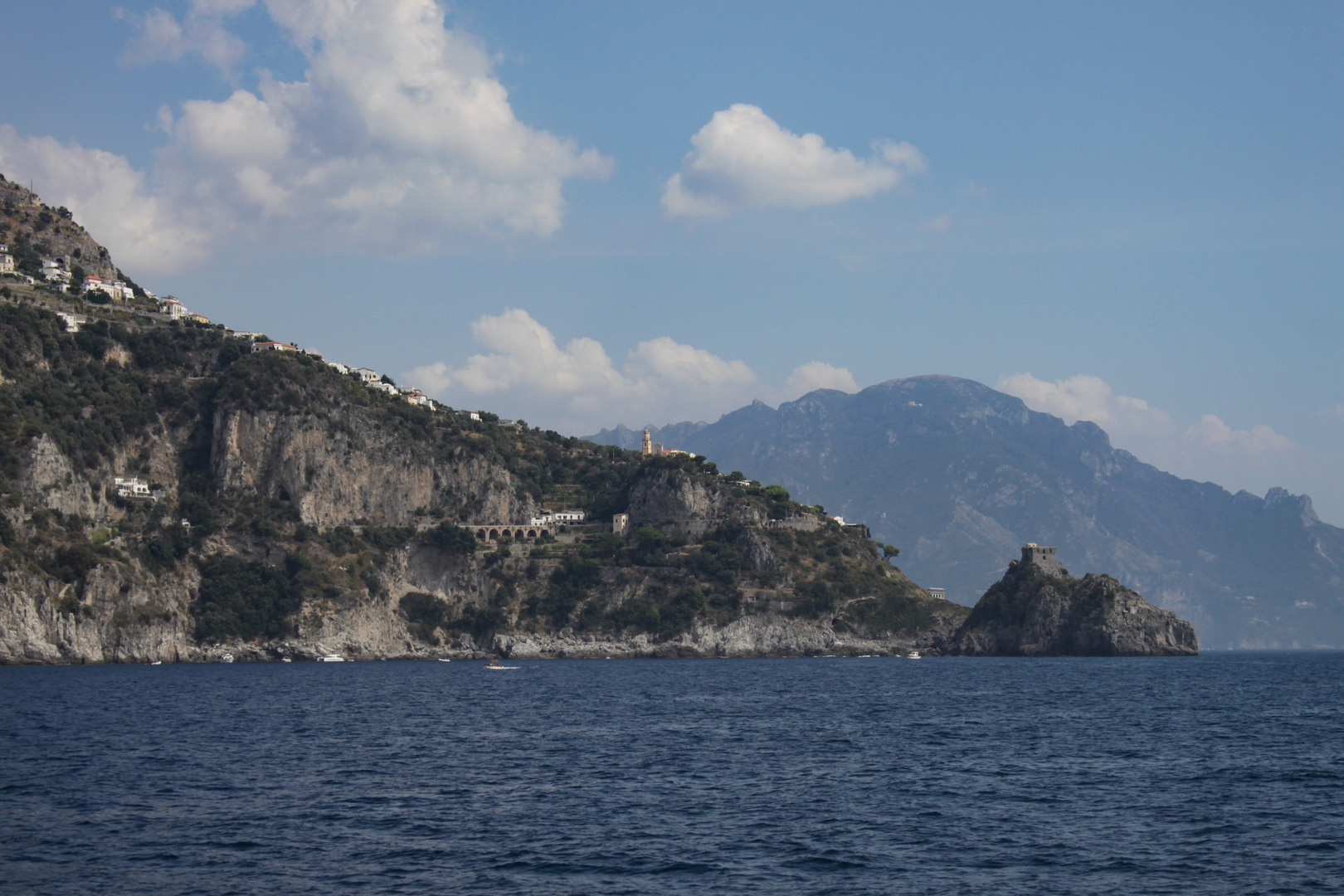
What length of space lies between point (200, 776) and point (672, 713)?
1220 inches

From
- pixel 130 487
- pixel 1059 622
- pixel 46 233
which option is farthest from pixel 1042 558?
pixel 46 233

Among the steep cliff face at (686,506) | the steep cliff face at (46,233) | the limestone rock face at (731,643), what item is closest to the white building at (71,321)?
the steep cliff face at (46,233)

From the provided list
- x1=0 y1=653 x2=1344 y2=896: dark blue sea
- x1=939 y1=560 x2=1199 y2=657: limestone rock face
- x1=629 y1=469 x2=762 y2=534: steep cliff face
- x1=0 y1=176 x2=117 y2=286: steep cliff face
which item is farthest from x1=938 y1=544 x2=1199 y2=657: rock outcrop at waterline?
x1=0 y1=176 x2=117 y2=286: steep cliff face

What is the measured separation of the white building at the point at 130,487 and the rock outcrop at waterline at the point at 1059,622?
10181 centimetres

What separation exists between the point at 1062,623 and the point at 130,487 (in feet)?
381

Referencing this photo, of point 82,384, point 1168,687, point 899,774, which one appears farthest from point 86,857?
point 82,384

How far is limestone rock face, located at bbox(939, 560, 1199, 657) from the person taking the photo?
151750 millimetres

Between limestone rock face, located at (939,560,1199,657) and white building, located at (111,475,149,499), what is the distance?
101814 mm

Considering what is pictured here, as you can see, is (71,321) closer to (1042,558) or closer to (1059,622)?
(1042,558)

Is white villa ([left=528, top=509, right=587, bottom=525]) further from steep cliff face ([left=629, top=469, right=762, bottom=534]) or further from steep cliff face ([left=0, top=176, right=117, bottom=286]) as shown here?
steep cliff face ([left=0, top=176, right=117, bottom=286])

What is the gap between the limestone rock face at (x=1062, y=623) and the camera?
15175cm

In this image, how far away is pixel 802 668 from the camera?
11994cm

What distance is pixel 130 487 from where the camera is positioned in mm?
134000

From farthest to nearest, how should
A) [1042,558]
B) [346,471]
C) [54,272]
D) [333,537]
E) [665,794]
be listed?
[54,272] → [1042,558] → [346,471] → [333,537] → [665,794]
